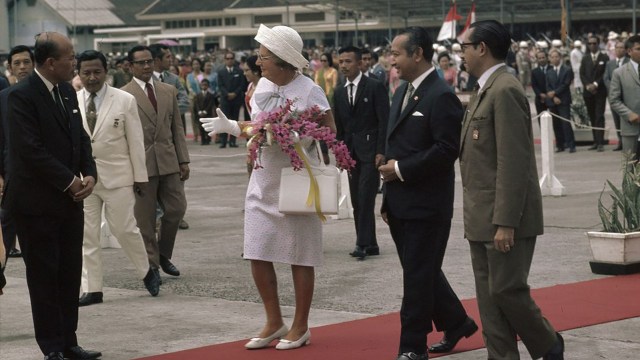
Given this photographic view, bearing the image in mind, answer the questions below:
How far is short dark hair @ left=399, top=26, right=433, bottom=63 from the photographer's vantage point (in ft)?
24.0

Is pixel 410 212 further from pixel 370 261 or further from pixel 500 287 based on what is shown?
pixel 370 261

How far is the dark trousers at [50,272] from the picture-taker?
24.6 feet

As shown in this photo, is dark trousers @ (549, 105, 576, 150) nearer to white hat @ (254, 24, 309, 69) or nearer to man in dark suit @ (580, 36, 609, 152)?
man in dark suit @ (580, 36, 609, 152)

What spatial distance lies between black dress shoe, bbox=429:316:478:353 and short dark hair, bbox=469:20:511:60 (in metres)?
1.78

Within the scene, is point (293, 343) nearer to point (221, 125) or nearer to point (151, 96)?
point (221, 125)

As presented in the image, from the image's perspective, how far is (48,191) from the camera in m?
7.51

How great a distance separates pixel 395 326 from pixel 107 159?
2.74m

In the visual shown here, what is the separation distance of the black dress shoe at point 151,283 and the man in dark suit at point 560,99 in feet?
49.8

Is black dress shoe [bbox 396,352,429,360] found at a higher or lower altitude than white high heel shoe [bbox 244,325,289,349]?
higher

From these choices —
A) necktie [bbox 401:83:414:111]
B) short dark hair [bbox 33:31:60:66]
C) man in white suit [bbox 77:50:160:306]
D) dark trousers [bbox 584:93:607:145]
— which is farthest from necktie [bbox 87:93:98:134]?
dark trousers [bbox 584:93:607:145]

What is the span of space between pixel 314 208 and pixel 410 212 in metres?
0.77

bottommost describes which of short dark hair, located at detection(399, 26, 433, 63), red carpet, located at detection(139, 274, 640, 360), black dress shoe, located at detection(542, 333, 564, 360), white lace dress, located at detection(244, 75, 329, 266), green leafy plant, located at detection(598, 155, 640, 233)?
red carpet, located at detection(139, 274, 640, 360)

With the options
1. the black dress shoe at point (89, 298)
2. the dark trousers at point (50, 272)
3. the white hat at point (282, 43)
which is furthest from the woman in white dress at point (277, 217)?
the black dress shoe at point (89, 298)

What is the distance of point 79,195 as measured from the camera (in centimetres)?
749
